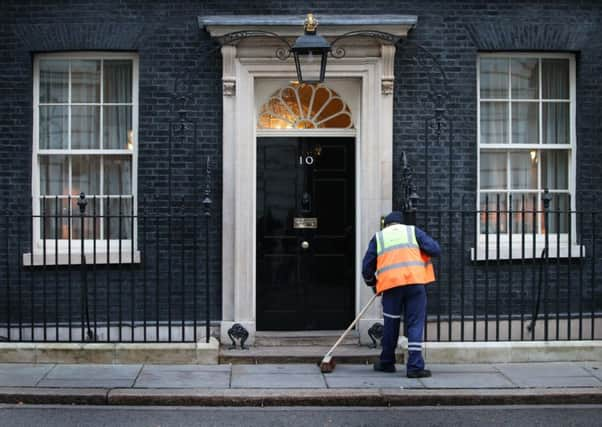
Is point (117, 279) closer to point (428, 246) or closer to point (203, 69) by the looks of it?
point (203, 69)

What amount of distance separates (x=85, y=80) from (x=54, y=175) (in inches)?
46.9

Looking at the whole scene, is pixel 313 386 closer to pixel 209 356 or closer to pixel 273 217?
pixel 209 356

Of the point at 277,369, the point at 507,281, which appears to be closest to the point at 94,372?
the point at 277,369

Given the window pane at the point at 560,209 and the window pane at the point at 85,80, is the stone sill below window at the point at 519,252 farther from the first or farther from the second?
the window pane at the point at 85,80

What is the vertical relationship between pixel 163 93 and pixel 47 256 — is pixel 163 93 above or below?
above

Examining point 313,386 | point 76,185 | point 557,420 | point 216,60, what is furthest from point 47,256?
point 557,420

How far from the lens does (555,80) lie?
10344mm

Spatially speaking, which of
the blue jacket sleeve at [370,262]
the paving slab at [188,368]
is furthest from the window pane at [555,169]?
the paving slab at [188,368]

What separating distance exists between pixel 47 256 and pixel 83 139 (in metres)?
1.45

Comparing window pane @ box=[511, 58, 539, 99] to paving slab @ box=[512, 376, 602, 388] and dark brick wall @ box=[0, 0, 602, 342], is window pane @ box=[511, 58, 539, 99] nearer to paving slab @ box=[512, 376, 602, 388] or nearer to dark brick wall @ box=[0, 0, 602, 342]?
dark brick wall @ box=[0, 0, 602, 342]

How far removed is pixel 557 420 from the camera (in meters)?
7.22

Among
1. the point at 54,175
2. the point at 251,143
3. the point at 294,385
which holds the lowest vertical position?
the point at 294,385

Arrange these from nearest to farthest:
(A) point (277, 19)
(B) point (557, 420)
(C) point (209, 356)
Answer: (B) point (557, 420) → (C) point (209, 356) → (A) point (277, 19)

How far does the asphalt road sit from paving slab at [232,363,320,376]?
1105mm
